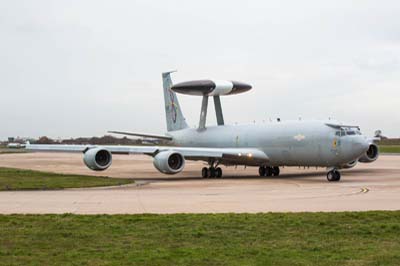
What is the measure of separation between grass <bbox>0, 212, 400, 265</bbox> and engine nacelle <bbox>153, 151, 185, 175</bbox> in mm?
18143

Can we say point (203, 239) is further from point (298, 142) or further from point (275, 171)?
point (275, 171)

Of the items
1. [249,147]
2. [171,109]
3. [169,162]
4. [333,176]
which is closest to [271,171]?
[249,147]

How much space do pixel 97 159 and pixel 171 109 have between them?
16.6 meters

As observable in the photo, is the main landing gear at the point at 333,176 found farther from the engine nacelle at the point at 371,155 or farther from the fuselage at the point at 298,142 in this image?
the engine nacelle at the point at 371,155

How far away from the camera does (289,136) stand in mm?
33844

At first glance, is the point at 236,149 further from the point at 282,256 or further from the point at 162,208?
the point at 282,256

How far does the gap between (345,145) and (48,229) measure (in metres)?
21.4

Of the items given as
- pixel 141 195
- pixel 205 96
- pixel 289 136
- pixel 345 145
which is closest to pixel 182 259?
pixel 141 195

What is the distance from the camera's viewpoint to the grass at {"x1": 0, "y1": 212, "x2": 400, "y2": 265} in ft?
29.3

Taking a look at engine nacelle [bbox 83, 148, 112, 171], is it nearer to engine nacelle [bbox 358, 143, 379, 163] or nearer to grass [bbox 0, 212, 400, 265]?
engine nacelle [bbox 358, 143, 379, 163]

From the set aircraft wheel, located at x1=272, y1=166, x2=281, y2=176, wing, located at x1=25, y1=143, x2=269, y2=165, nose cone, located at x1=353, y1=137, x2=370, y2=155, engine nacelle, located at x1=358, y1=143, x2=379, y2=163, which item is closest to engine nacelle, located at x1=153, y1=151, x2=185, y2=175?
wing, located at x1=25, y1=143, x2=269, y2=165

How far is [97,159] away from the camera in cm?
3366

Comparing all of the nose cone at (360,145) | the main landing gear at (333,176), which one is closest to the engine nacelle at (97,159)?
the main landing gear at (333,176)

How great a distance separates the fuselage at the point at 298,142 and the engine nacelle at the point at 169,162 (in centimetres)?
555
